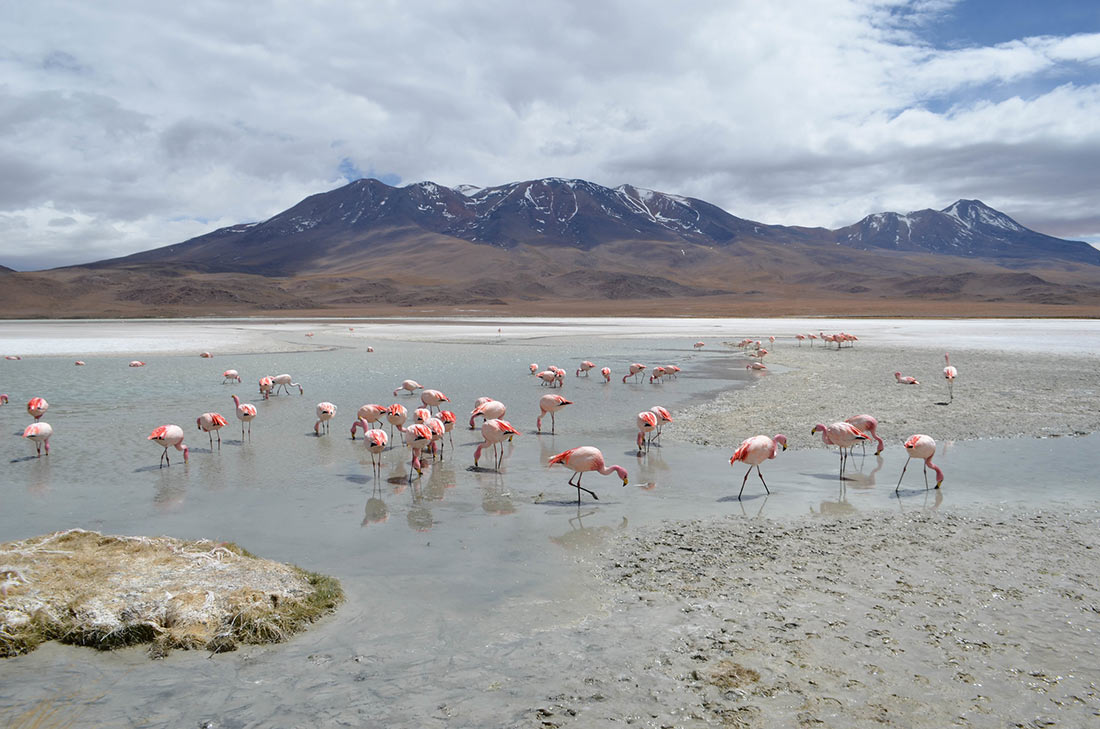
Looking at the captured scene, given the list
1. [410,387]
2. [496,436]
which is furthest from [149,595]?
[410,387]

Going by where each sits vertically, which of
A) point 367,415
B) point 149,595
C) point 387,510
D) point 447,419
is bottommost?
point 387,510

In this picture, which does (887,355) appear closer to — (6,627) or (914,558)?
(914,558)

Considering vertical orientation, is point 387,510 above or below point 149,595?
below

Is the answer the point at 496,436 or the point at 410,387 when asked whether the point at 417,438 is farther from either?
the point at 410,387

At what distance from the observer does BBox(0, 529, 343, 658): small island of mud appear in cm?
500

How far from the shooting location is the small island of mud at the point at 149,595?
5.00 metres

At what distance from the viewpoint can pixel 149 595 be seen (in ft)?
17.6

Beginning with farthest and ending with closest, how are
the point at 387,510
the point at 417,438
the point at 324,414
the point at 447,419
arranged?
the point at 324,414
the point at 447,419
the point at 417,438
the point at 387,510

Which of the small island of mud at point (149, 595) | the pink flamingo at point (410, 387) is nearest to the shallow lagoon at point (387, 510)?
the small island of mud at point (149, 595)

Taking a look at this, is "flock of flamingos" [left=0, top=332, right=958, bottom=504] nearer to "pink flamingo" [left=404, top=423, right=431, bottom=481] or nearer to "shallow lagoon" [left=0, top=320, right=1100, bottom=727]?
"pink flamingo" [left=404, top=423, right=431, bottom=481]

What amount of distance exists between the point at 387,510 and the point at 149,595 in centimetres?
321

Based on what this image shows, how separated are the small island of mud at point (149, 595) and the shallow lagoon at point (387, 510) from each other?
0.59 ft

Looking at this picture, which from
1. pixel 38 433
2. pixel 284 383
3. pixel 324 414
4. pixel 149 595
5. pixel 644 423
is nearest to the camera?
pixel 149 595

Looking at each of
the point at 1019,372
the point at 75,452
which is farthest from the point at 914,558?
the point at 1019,372
